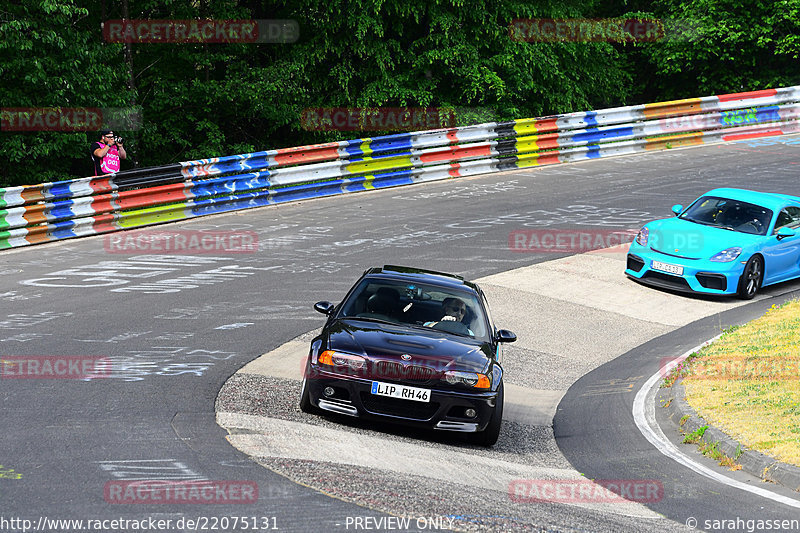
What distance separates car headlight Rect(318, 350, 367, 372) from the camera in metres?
8.59

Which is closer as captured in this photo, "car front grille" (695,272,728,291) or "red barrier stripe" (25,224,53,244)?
"car front grille" (695,272,728,291)

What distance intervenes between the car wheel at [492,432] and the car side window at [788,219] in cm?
903

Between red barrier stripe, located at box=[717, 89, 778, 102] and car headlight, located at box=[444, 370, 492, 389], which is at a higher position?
red barrier stripe, located at box=[717, 89, 778, 102]

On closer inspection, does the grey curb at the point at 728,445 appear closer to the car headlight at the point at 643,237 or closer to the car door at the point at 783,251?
the car headlight at the point at 643,237

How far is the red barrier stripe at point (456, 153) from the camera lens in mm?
22888

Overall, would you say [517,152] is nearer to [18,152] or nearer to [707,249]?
[707,249]

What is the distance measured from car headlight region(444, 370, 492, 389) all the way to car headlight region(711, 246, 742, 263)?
26.0ft

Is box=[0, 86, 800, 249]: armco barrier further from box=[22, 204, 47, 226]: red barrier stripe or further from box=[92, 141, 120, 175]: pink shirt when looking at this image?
box=[92, 141, 120, 175]: pink shirt

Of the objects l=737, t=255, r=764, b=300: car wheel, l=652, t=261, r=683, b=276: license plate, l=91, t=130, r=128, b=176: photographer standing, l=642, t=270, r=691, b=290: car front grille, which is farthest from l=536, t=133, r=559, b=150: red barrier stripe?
l=91, t=130, r=128, b=176: photographer standing

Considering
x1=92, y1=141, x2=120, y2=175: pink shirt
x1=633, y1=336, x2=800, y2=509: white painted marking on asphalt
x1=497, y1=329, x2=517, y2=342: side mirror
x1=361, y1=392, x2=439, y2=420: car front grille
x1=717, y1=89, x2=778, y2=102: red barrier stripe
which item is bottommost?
x1=633, y1=336, x2=800, y2=509: white painted marking on asphalt

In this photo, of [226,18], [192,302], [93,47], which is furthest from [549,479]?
[226,18]

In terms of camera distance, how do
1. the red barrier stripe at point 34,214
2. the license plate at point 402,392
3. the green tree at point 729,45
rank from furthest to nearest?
the green tree at point 729,45 < the red barrier stripe at point 34,214 < the license plate at point 402,392

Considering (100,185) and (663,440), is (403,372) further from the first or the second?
(100,185)

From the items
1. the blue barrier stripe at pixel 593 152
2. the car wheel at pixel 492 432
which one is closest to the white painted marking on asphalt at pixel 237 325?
the car wheel at pixel 492 432
